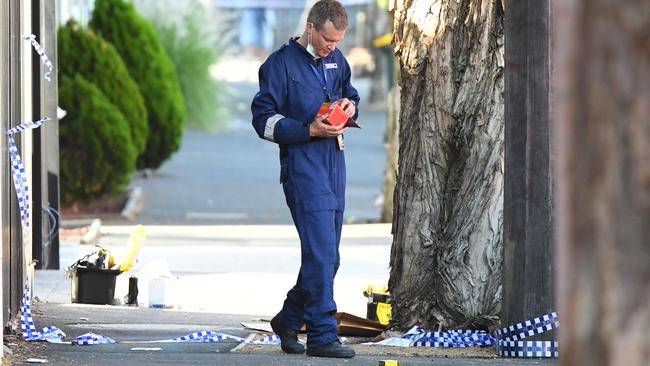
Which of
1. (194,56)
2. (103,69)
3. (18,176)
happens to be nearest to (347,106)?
(18,176)

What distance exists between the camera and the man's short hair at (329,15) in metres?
6.92

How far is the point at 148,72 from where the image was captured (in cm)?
2538

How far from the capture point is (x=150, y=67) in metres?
25.3

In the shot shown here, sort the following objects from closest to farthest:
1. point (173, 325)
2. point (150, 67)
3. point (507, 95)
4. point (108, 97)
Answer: point (507, 95), point (173, 325), point (108, 97), point (150, 67)

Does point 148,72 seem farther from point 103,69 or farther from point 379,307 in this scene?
point 379,307

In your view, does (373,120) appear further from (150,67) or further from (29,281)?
(29,281)

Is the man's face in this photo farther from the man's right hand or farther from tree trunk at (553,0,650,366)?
tree trunk at (553,0,650,366)

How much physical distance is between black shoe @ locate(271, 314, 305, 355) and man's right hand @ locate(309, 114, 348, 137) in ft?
3.72

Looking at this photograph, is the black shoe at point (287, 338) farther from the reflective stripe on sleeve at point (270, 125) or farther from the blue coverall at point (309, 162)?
the reflective stripe on sleeve at point (270, 125)

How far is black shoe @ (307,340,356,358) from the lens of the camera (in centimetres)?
718

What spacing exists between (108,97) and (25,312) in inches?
567

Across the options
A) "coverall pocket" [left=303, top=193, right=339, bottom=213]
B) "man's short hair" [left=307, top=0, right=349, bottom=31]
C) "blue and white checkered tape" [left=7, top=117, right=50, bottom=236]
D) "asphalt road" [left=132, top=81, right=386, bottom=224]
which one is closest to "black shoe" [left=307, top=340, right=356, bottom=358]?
"coverall pocket" [left=303, top=193, right=339, bottom=213]

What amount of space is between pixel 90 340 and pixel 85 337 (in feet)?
0.23

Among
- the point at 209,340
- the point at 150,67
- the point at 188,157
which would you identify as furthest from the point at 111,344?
the point at 188,157
